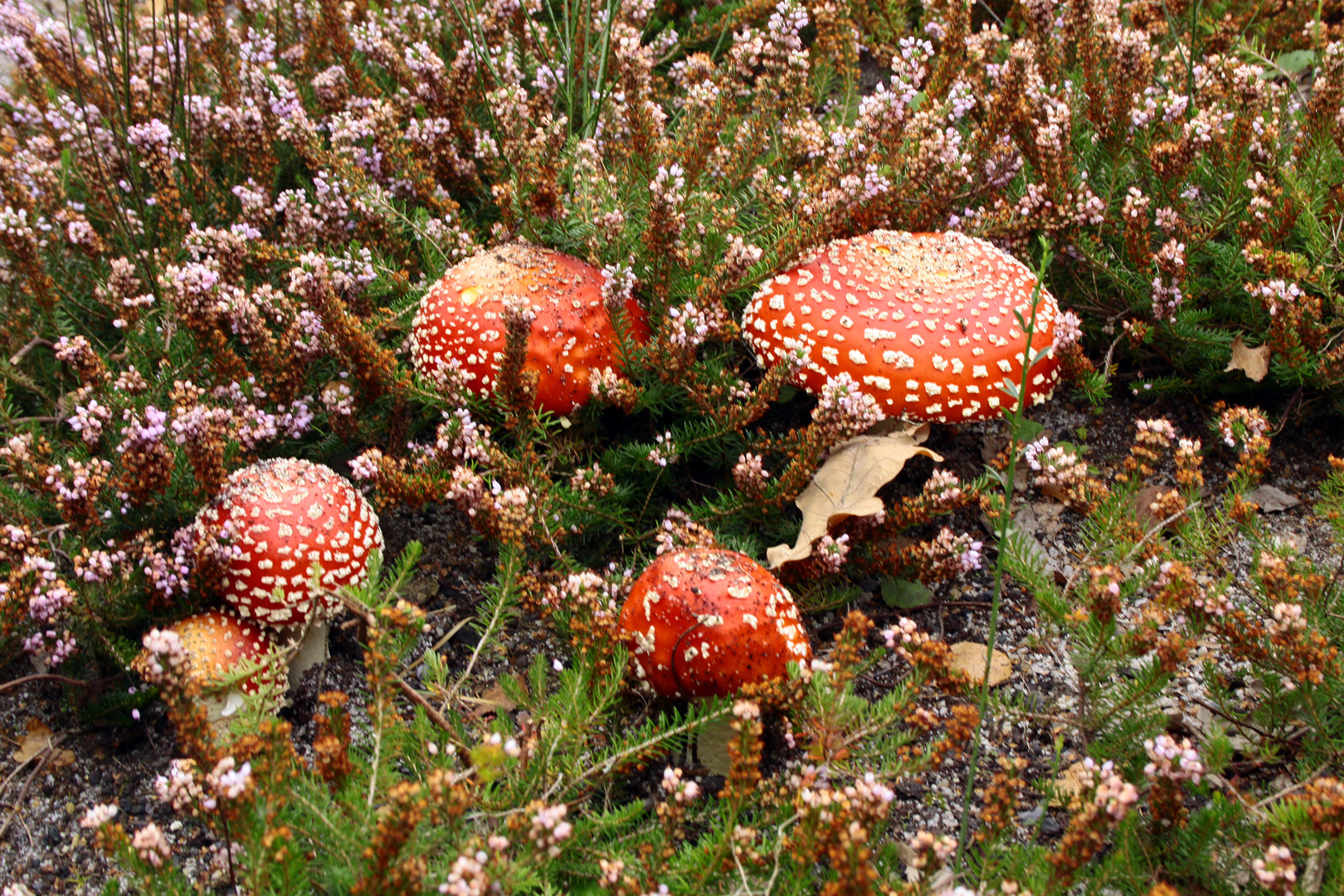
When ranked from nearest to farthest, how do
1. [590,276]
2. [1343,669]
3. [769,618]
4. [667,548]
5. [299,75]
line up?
[1343,669]
[769,618]
[667,548]
[590,276]
[299,75]

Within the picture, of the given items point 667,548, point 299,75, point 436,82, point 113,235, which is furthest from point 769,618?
point 299,75

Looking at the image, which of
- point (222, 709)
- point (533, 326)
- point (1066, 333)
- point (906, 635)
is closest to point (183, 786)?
point (222, 709)

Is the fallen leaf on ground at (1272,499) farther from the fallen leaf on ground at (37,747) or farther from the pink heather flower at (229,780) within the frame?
the fallen leaf on ground at (37,747)

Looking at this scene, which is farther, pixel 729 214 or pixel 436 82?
pixel 436 82

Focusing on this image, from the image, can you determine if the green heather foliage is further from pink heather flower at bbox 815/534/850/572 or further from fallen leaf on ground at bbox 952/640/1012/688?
fallen leaf on ground at bbox 952/640/1012/688

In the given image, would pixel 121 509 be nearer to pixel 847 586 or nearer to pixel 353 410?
pixel 353 410

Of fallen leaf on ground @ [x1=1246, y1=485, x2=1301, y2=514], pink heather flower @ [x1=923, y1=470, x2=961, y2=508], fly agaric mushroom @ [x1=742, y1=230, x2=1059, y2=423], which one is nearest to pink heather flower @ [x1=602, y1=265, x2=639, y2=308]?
fly agaric mushroom @ [x1=742, y1=230, x2=1059, y2=423]

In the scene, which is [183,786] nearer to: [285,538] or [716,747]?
[285,538]
